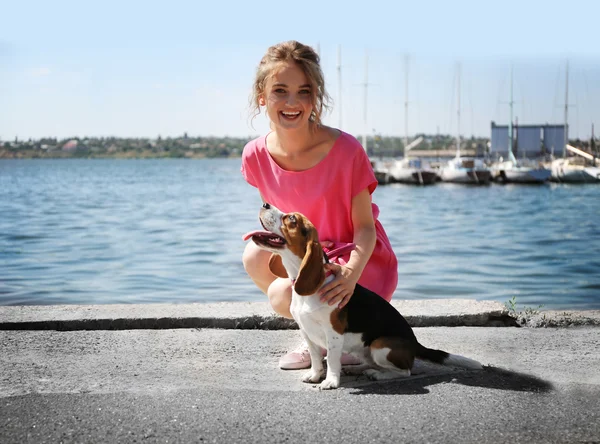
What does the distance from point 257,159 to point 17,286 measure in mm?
7422

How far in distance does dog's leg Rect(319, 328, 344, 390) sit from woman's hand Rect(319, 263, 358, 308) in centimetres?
15

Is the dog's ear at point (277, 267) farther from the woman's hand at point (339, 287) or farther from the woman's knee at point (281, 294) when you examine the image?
the woman's hand at point (339, 287)

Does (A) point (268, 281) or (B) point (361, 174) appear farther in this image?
(A) point (268, 281)

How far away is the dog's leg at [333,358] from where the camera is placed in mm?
3688

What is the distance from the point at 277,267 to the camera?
4078 mm

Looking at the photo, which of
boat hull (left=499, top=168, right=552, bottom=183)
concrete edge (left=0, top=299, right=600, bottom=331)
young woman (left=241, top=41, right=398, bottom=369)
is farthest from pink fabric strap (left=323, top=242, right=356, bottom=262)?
boat hull (left=499, top=168, right=552, bottom=183)

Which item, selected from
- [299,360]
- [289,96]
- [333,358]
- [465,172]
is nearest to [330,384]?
[333,358]

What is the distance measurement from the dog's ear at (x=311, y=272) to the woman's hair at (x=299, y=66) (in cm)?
96

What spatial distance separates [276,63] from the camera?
402 cm

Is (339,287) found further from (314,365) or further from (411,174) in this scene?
(411,174)

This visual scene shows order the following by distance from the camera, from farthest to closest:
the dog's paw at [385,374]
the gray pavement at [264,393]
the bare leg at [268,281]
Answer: the bare leg at [268,281], the dog's paw at [385,374], the gray pavement at [264,393]

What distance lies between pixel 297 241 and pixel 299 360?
970mm

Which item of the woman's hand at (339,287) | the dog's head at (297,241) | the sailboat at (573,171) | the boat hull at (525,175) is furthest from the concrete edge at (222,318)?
the sailboat at (573,171)

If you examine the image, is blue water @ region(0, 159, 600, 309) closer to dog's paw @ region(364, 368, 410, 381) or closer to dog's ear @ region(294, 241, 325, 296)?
dog's paw @ region(364, 368, 410, 381)
